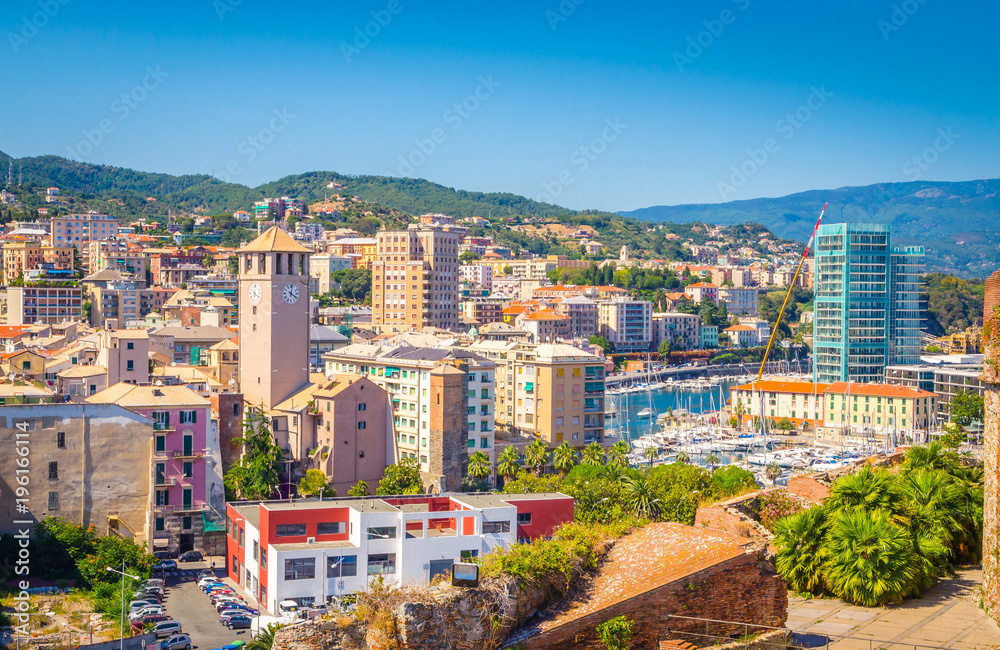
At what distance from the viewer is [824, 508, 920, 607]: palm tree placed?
8305 millimetres

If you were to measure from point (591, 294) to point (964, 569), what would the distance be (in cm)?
9420

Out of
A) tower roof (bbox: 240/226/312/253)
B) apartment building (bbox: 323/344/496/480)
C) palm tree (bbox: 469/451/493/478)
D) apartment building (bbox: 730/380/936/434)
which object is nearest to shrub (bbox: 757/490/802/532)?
apartment building (bbox: 323/344/496/480)

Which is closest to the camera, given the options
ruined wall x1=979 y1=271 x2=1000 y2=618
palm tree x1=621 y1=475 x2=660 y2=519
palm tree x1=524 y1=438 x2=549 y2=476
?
ruined wall x1=979 y1=271 x2=1000 y2=618

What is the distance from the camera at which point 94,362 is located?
3559cm

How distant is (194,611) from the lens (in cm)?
1892

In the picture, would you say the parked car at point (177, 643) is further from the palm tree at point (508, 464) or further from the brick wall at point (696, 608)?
the palm tree at point (508, 464)

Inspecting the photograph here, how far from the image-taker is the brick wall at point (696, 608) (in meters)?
6.61

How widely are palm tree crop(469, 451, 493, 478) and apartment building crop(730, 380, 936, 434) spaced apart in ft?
85.4

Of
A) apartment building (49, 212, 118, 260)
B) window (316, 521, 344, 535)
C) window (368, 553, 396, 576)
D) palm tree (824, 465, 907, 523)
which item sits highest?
apartment building (49, 212, 118, 260)

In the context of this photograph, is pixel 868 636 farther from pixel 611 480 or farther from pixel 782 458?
pixel 782 458

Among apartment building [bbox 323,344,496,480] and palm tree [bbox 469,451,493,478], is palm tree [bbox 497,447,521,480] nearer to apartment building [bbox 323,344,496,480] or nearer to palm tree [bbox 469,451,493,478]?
palm tree [bbox 469,451,493,478]

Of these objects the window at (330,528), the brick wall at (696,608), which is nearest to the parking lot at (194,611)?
the window at (330,528)

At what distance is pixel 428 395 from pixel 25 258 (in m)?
56.5

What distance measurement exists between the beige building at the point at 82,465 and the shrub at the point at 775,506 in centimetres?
1615
